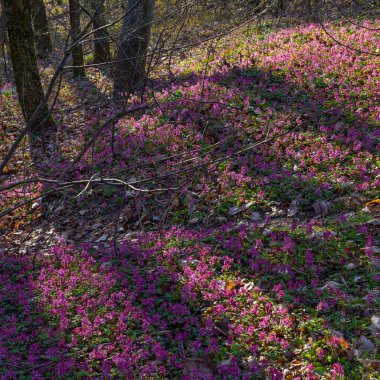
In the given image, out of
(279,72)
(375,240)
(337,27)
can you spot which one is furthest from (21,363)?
(337,27)

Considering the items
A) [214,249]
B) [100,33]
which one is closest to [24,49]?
[100,33]

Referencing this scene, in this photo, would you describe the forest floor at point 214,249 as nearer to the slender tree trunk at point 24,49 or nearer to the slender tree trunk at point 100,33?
the slender tree trunk at point 100,33

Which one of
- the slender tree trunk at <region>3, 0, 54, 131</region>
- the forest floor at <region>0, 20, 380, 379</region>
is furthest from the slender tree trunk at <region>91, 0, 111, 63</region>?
the slender tree trunk at <region>3, 0, 54, 131</region>

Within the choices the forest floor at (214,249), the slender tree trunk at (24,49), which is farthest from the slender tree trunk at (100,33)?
the slender tree trunk at (24,49)

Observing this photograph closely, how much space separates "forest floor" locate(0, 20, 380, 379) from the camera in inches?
186

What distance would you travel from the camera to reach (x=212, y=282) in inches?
228

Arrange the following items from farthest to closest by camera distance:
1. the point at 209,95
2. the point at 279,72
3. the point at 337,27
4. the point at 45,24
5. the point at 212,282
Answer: the point at 45,24 → the point at 337,27 → the point at 279,72 → the point at 209,95 → the point at 212,282

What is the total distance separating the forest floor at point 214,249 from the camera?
15.5ft

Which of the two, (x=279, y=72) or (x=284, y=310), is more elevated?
(x=279, y=72)

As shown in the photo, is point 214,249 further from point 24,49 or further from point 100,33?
point 100,33

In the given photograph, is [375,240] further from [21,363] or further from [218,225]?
[21,363]

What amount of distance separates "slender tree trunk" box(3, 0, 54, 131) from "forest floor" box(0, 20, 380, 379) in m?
1.49

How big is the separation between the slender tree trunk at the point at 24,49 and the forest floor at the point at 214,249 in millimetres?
1495

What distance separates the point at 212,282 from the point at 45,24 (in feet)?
62.0
